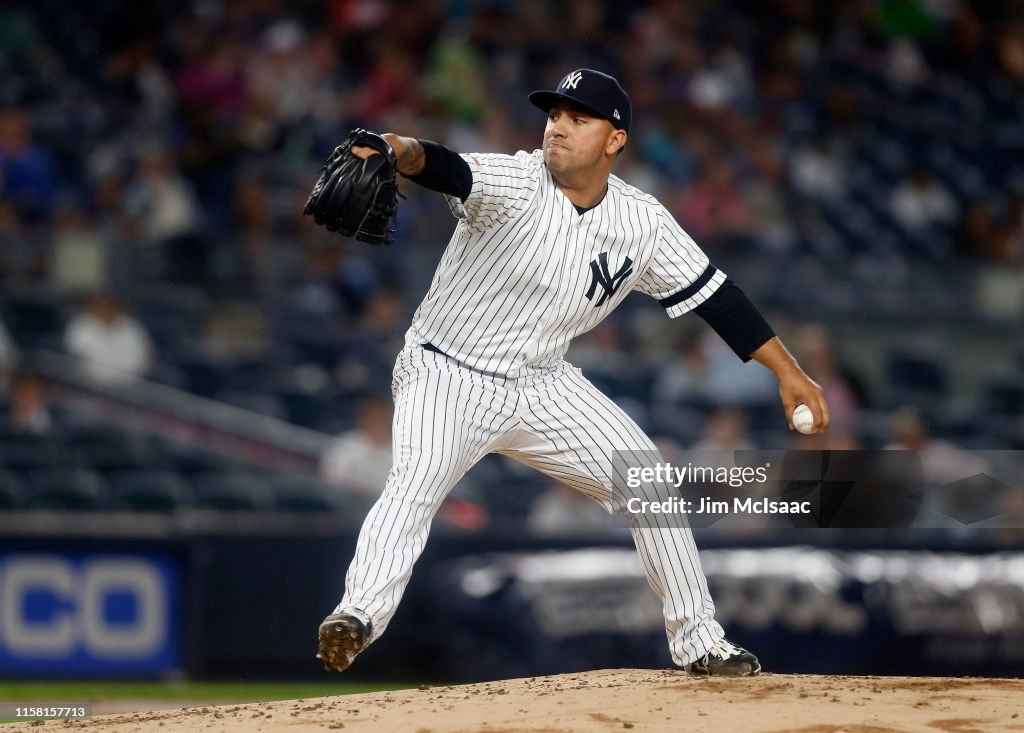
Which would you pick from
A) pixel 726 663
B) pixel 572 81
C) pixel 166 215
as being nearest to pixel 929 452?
pixel 726 663

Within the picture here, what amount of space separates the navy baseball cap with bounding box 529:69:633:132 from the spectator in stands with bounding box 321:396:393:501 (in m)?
4.11

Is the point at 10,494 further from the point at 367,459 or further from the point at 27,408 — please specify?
the point at 367,459

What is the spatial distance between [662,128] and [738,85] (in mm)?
1148

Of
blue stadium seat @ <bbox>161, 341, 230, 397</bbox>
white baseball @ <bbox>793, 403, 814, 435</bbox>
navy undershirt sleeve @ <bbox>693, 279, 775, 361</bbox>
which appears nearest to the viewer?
white baseball @ <bbox>793, 403, 814, 435</bbox>

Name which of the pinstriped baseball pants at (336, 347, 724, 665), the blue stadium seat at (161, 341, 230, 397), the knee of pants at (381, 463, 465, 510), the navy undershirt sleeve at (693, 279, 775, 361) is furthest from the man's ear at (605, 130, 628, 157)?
the blue stadium seat at (161, 341, 230, 397)

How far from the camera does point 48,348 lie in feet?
30.8

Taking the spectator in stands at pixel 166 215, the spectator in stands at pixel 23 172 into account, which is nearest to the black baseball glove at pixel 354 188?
the spectator in stands at pixel 166 215

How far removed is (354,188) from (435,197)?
20.8 feet

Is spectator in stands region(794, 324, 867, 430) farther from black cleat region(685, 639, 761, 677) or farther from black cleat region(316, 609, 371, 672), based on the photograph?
black cleat region(316, 609, 371, 672)

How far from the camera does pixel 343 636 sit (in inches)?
173

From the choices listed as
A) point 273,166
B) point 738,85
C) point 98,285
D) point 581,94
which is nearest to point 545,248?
point 581,94

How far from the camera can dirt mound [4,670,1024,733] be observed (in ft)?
14.6

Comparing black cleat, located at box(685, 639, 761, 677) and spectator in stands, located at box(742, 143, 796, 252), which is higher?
spectator in stands, located at box(742, 143, 796, 252)

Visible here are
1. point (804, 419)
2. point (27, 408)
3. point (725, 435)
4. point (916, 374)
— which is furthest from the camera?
point (916, 374)
